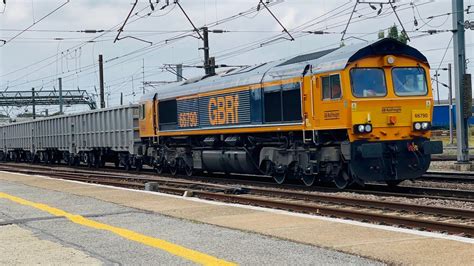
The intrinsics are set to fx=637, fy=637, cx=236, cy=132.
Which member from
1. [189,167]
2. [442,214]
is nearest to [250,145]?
[189,167]

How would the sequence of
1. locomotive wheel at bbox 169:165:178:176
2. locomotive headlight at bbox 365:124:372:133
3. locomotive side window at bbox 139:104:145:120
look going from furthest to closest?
locomotive side window at bbox 139:104:145:120 → locomotive wheel at bbox 169:165:178:176 → locomotive headlight at bbox 365:124:372:133

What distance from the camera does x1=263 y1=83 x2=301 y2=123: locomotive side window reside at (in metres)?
16.7

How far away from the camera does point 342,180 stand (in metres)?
16.0

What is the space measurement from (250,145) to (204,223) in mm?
9227

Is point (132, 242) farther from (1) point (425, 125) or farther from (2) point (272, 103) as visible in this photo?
(2) point (272, 103)

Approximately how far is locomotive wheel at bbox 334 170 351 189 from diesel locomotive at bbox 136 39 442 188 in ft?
0.09

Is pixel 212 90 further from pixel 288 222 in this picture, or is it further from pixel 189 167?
pixel 288 222

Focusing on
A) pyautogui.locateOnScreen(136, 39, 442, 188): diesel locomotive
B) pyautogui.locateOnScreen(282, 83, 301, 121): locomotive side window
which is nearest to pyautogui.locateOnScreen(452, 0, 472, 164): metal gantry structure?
pyautogui.locateOnScreen(136, 39, 442, 188): diesel locomotive

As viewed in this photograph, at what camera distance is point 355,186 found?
17594 millimetres

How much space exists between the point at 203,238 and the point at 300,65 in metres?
8.84

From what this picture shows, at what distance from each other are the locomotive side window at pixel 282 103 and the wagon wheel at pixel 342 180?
5.97ft

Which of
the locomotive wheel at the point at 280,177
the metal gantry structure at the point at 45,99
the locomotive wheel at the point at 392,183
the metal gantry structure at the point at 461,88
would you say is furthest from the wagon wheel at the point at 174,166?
the metal gantry structure at the point at 45,99

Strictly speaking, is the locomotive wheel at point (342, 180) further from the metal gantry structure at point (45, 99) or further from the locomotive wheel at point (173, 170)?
the metal gantry structure at point (45, 99)

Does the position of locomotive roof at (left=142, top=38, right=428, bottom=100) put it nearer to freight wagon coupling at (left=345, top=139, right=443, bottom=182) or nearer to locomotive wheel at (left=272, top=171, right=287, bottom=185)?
freight wagon coupling at (left=345, top=139, right=443, bottom=182)
